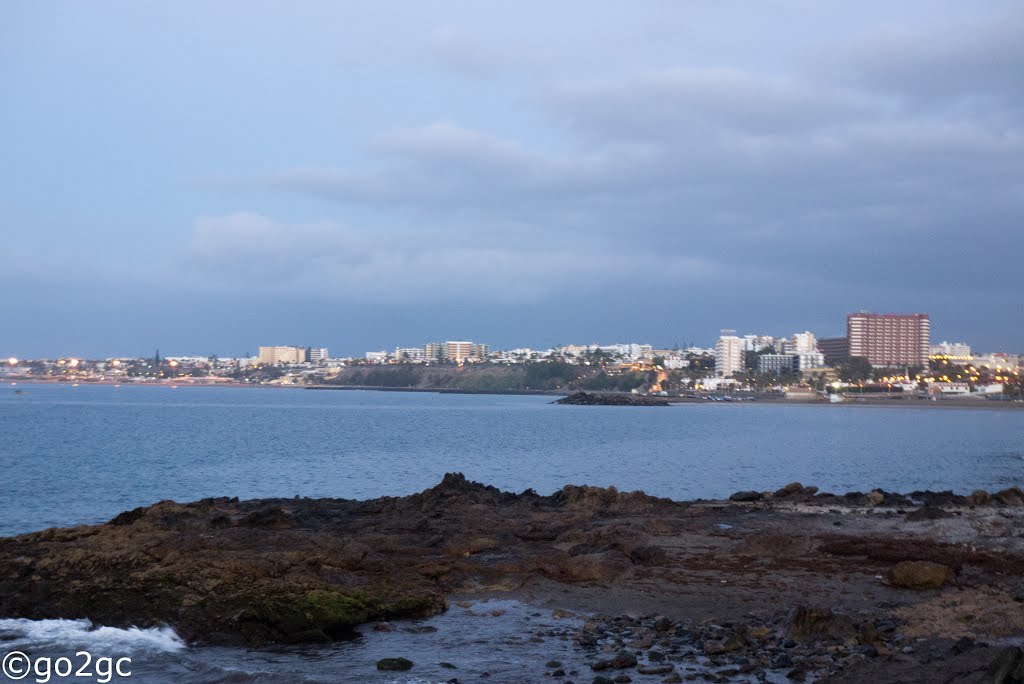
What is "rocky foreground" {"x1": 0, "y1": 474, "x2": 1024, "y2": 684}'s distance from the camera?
1035 centimetres

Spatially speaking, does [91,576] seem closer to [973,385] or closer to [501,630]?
[501,630]

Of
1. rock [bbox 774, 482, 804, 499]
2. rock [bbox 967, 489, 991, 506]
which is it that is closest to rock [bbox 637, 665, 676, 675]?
rock [bbox 774, 482, 804, 499]

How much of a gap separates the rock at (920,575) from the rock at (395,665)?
7932mm

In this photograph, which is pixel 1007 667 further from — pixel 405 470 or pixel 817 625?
pixel 405 470

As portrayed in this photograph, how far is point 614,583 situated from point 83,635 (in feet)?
25.6

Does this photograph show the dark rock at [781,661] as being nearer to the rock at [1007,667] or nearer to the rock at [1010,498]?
the rock at [1007,667]

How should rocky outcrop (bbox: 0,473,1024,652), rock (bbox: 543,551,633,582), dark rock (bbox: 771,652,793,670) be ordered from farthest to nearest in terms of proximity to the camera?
1. rock (bbox: 543,551,633,582)
2. rocky outcrop (bbox: 0,473,1024,652)
3. dark rock (bbox: 771,652,793,670)

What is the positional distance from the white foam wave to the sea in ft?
0.10

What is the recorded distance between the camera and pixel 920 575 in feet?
45.7

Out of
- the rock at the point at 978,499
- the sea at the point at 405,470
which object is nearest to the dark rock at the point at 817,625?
the sea at the point at 405,470

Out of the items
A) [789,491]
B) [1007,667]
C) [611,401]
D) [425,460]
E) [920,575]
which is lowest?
[611,401]

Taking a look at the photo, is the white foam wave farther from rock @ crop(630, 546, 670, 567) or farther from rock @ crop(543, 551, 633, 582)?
rock @ crop(630, 546, 670, 567)

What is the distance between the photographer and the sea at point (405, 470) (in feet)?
36.3

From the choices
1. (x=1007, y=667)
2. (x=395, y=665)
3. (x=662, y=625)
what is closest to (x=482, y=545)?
(x=662, y=625)
